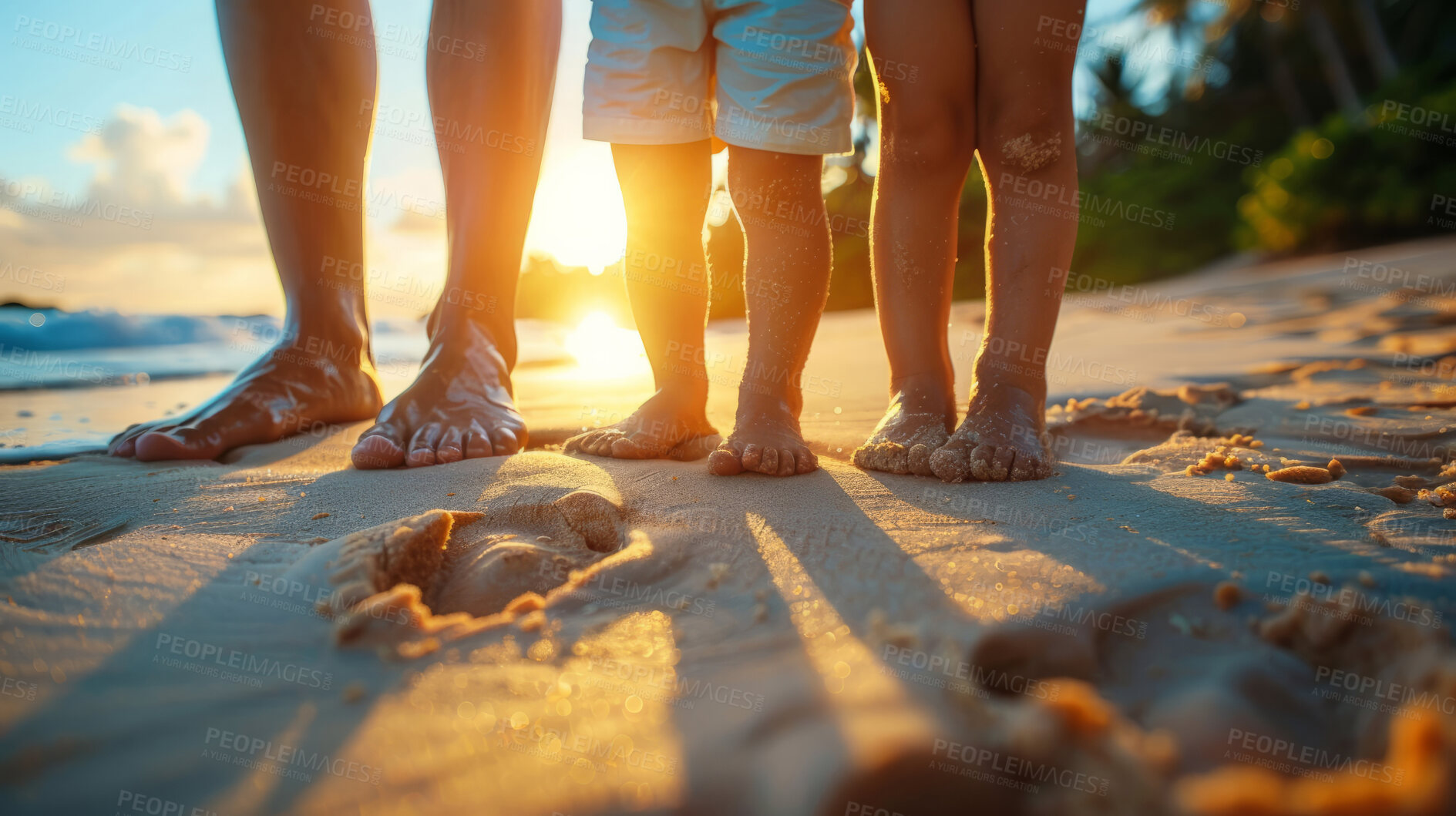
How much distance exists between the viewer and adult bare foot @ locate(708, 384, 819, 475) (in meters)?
1.79

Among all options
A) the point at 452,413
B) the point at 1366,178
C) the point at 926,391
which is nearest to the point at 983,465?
the point at 926,391

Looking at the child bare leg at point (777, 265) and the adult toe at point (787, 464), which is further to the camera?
the child bare leg at point (777, 265)

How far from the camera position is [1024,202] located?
6.40 feet

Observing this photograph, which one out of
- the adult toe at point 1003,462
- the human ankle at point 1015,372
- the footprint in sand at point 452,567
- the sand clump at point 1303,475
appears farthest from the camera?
the human ankle at point 1015,372

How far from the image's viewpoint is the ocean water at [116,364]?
9.47 ft

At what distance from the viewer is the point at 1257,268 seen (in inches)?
552

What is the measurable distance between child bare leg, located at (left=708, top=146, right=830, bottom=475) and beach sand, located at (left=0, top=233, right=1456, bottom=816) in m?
0.33

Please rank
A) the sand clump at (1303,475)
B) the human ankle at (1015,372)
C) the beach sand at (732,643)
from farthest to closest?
1. the human ankle at (1015,372)
2. the sand clump at (1303,475)
3. the beach sand at (732,643)

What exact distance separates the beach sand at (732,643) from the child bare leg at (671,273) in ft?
1.38

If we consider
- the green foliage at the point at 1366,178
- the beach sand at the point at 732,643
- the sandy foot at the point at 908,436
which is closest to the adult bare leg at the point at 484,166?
the beach sand at the point at 732,643

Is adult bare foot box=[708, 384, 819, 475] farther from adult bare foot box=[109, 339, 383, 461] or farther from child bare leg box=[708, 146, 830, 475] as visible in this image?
adult bare foot box=[109, 339, 383, 461]

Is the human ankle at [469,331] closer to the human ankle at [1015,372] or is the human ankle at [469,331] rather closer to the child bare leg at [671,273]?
the child bare leg at [671,273]

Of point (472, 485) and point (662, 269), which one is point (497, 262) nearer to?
point (662, 269)

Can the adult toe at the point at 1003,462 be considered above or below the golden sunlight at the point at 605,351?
below
